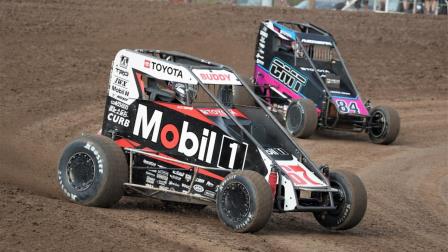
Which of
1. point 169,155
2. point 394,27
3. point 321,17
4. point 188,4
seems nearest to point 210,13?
point 188,4

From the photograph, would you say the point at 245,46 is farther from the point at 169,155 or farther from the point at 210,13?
the point at 169,155

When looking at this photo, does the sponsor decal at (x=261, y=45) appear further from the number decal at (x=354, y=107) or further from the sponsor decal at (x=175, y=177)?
the sponsor decal at (x=175, y=177)

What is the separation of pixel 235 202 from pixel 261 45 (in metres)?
10.5

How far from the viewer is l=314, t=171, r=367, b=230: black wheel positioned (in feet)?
38.3

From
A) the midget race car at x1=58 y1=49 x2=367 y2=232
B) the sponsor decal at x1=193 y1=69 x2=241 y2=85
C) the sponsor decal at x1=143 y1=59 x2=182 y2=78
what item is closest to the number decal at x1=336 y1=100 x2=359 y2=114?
the midget race car at x1=58 y1=49 x2=367 y2=232

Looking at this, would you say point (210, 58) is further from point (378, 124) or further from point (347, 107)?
point (378, 124)

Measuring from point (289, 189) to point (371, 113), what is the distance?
371 inches

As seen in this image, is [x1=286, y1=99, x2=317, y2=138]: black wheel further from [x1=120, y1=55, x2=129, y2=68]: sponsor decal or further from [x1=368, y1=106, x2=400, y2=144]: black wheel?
[x1=120, y1=55, x2=129, y2=68]: sponsor decal

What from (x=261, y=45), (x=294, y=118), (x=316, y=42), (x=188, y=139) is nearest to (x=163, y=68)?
(x=188, y=139)

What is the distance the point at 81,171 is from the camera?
1220cm

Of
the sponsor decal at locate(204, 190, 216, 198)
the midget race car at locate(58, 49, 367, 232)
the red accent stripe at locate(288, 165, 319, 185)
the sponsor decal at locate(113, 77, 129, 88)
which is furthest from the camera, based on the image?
the sponsor decal at locate(113, 77, 129, 88)

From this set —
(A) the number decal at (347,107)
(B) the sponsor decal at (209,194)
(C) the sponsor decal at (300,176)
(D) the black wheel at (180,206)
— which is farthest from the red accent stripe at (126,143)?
(A) the number decal at (347,107)

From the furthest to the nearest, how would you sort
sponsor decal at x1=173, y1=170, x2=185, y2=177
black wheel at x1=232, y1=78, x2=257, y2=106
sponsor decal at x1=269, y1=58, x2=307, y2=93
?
sponsor decal at x1=269, y1=58, x2=307, y2=93 → black wheel at x1=232, y1=78, x2=257, y2=106 → sponsor decal at x1=173, y1=170, x2=185, y2=177

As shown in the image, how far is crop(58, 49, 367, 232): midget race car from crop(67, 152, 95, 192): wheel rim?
0.04 ft
